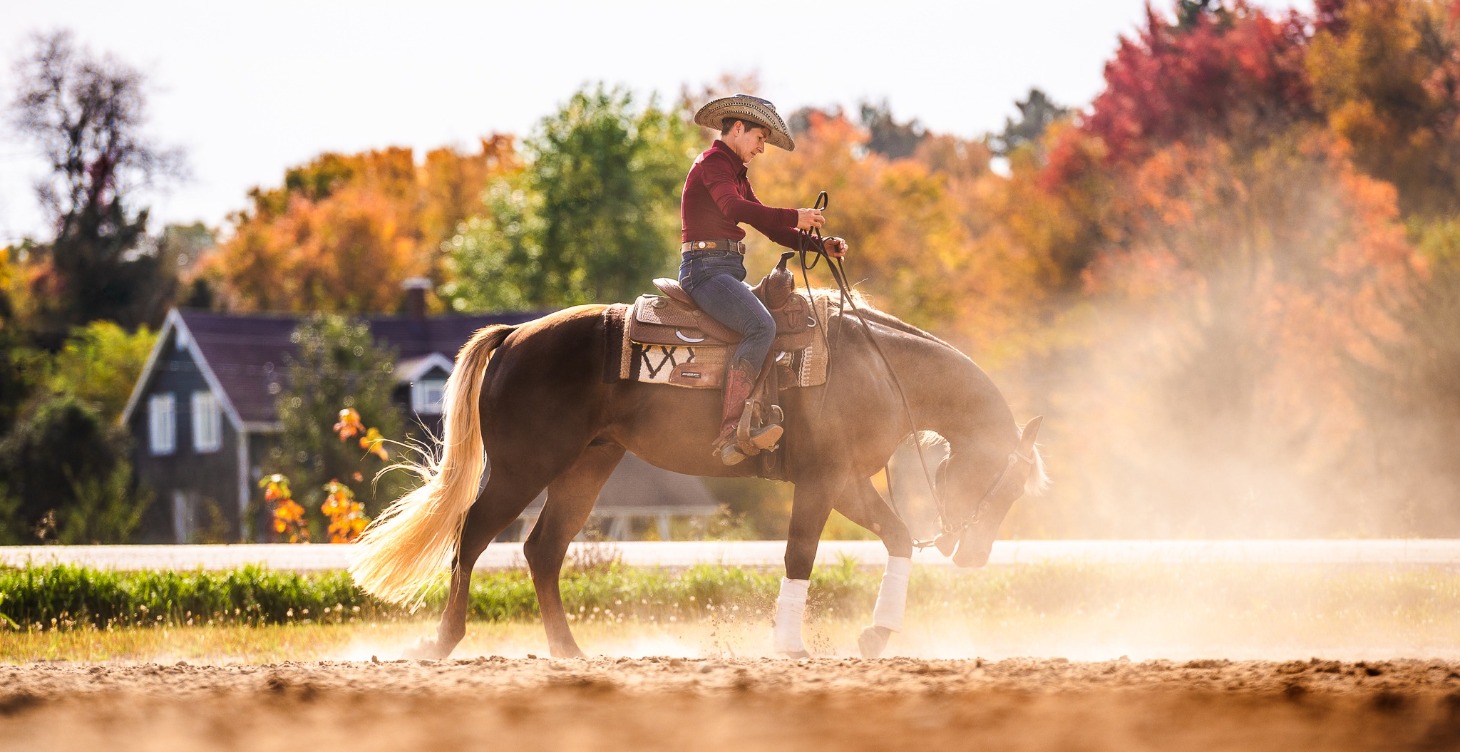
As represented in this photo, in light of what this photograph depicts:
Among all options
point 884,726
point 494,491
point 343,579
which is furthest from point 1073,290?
point 884,726

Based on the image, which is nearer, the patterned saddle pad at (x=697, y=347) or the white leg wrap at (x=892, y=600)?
the patterned saddle pad at (x=697, y=347)

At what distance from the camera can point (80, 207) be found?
53594 millimetres

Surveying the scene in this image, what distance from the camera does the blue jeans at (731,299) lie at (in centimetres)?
869

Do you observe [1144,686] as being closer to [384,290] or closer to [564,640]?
[564,640]

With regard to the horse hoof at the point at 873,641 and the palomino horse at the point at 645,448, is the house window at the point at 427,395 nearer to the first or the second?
the palomino horse at the point at 645,448

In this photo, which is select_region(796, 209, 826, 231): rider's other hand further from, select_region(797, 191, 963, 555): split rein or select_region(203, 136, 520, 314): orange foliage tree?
select_region(203, 136, 520, 314): orange foliage tree

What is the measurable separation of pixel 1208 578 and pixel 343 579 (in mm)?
7709

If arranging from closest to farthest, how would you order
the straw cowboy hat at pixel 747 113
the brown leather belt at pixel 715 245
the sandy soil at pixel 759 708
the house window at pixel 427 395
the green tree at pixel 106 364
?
the sandy soil at pixel 759 708, the straw cowboy hat at pixel 747 113, the brown leather belt at pixel 715 245, the house window at pixel 427 395, the green tree at pixel 106 364

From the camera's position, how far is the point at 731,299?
28.8ft

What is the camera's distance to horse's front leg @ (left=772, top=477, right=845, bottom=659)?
862 centimetres

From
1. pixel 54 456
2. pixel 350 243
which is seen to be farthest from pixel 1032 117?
pixel 54 456

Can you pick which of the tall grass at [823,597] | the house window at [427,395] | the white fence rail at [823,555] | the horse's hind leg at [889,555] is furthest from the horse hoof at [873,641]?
the house window at [427,395]

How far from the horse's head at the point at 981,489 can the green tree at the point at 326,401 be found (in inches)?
811

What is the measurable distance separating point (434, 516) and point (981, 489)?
3.54 m
